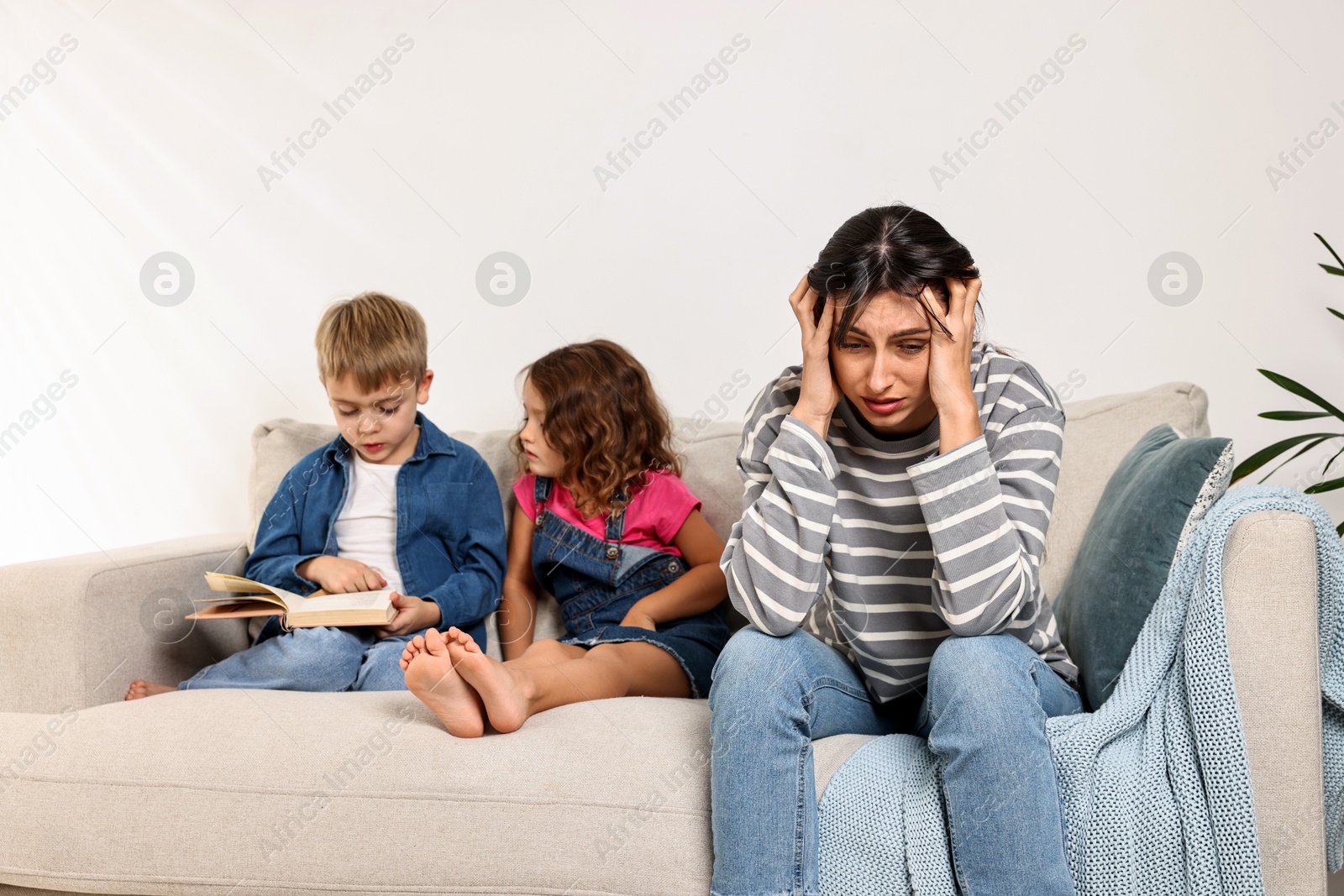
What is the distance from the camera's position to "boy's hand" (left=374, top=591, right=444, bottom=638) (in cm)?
171

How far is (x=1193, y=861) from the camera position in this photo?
102 cm

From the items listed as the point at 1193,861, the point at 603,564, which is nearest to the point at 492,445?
the point at 603,564

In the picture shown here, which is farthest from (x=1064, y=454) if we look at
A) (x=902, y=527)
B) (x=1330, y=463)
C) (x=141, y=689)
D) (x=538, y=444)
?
(x=141, y=689)

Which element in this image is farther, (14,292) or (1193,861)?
(14,292)

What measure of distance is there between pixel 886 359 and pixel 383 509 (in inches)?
44.1

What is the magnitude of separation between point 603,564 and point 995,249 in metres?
1.22

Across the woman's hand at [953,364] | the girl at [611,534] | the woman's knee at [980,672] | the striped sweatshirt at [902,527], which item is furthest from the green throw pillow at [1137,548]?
the girl at [611,534]

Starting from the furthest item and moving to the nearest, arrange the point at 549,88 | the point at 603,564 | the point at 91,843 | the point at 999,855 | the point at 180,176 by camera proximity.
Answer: the point at 180,176, the point at 549,88, the point at 603,564, the point at 91,843, the point at 999,855

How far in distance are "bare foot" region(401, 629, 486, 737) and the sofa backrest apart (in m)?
0.68

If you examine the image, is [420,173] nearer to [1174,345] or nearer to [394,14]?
[394,14]

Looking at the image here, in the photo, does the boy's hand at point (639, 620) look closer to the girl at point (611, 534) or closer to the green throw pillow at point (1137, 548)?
the girl at point (611, 534)

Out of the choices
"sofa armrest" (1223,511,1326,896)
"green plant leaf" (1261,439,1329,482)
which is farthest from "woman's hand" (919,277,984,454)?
"green plant leaf" (1261,439,1329,482)

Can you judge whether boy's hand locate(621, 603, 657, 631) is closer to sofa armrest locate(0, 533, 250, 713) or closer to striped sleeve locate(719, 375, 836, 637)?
striped sleeve locate(719, 375, 836, 637)

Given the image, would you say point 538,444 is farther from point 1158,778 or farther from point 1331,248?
point 1331,248
